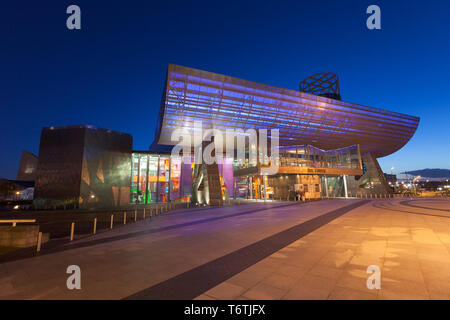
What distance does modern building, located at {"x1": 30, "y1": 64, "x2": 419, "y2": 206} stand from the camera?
27.7 metres

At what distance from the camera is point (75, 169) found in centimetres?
2822

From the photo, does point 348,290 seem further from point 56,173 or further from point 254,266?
point 56,173

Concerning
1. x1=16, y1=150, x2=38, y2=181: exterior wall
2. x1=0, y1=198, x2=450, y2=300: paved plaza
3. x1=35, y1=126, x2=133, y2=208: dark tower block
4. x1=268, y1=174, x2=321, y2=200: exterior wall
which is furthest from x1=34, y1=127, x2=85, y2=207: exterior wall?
x1=268, y1=174, x2=321, y2=200: exterior wall

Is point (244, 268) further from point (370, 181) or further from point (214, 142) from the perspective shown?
point (370, 181)

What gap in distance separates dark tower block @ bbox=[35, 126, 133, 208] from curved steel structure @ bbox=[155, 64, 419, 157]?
1005 centimetres

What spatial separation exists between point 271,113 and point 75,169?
29886mm

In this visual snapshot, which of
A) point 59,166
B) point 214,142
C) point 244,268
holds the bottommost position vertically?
point 244,268

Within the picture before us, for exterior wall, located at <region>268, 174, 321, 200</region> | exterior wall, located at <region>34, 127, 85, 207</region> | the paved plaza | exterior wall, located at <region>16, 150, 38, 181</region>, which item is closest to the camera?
the paved plaza

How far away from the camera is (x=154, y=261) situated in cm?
579

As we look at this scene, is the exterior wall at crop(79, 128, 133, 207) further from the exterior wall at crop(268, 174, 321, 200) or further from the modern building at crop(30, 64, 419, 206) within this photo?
the exterior wall at crop(268, 174, 321, 200)

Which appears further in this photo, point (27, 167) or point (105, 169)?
point (27, 167)

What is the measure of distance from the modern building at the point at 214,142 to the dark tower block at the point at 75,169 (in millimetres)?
129

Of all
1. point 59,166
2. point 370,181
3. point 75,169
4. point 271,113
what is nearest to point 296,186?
point 271,113
